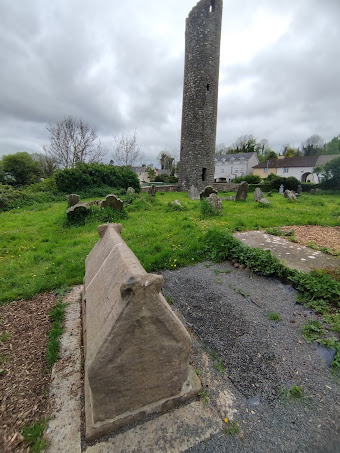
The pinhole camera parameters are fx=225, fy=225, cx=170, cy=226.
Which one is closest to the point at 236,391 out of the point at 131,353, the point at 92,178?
the point at 131,353

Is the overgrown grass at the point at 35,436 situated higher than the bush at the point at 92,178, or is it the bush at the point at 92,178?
the bush at the point at 92,178

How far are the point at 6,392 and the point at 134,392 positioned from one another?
4.01 feet

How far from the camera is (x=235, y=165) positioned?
51.9 meters

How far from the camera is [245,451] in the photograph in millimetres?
1523

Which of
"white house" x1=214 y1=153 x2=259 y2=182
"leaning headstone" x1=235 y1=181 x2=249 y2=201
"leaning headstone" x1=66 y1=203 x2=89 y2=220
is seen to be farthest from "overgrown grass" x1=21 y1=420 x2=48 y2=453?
"white house" x1=214 y1=153 x2=259 y2=182

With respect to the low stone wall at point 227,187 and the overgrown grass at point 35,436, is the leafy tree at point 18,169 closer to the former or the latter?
the low stone wall at point 227,187

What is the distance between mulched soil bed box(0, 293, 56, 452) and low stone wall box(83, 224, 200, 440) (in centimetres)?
48

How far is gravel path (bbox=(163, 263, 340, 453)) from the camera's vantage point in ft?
5.32

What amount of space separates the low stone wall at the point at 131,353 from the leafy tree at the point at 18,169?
3220 centimetres

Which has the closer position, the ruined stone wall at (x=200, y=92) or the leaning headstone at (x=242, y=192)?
the leaning headstone at (x=242, y=192)

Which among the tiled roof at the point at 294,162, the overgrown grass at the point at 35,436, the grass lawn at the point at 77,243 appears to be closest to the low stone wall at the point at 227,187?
the grass lawn at the point at 77,243

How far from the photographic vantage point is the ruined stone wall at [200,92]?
1725 centimetres

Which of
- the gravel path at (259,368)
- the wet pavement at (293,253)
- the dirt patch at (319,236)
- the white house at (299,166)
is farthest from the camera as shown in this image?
the white house at (299,166)

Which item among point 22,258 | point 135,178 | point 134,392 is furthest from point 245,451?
point 135,178
